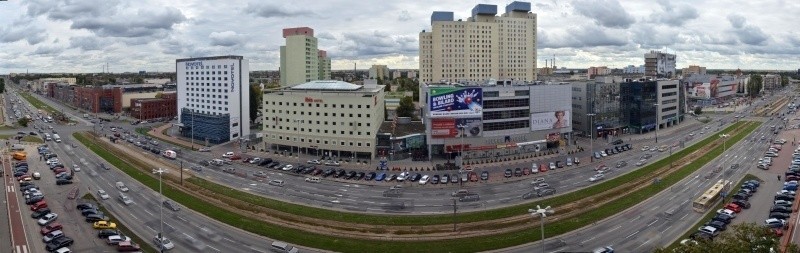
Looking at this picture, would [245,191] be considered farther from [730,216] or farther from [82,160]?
[730,216]

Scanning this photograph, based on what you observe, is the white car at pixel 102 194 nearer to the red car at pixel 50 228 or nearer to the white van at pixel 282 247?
the red car at pixel 50 228

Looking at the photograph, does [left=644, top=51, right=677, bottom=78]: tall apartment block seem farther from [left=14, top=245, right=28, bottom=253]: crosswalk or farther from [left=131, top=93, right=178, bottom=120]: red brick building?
[left=14, top=245, right=28, bottom=253]: crosswalk

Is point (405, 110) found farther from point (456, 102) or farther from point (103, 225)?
point (103, 225)

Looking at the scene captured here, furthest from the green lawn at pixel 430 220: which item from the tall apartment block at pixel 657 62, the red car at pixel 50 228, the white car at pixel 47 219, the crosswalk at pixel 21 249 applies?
the tall apartment block at pixel 657 62

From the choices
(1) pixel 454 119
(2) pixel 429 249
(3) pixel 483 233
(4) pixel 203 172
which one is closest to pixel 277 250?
(2) pixel 429 249

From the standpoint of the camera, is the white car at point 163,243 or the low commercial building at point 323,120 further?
the low commercial building at point 323,120

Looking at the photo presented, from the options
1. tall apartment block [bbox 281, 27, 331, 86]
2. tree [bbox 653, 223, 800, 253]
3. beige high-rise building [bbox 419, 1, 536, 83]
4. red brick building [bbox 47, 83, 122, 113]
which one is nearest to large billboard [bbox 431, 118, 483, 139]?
tree [bbox 653, 223, 800, 253]
